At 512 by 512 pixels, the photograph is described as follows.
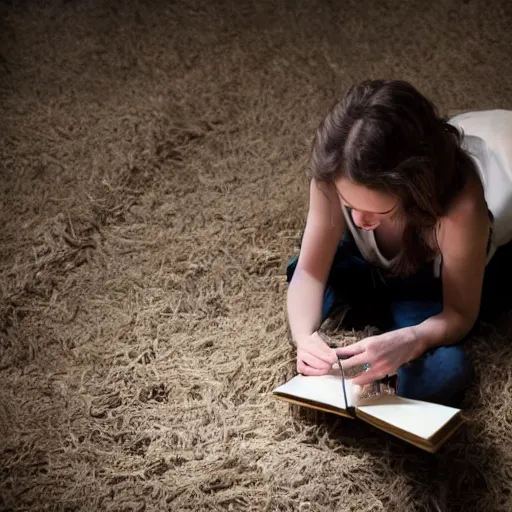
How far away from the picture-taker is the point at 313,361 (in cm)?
116

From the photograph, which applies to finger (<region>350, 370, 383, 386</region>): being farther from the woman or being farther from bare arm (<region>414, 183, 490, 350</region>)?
bare arm (<region>414, 183, 490, 350</region>)

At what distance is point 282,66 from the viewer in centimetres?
182

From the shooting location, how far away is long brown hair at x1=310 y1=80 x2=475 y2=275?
3.12 ft

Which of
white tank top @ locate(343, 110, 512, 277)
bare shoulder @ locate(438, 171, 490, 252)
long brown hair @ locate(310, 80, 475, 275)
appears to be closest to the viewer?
long brown hair @ locate(310, 80, 475, 275)

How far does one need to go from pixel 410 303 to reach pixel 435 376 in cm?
16

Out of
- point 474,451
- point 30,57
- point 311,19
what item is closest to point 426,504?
point 474,451

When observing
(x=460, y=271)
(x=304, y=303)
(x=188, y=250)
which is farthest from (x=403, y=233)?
(x=188, y=250)

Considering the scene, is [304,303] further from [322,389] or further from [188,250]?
[188,250]

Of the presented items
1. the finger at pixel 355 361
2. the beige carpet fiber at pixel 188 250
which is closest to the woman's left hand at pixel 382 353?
the finger at pixel 355 361

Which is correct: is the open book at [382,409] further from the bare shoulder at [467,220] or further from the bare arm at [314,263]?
the bare shoulder at [467,220]

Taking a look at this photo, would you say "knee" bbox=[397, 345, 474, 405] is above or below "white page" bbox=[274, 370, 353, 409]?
below

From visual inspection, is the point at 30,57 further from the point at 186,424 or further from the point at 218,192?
the point at 186,424

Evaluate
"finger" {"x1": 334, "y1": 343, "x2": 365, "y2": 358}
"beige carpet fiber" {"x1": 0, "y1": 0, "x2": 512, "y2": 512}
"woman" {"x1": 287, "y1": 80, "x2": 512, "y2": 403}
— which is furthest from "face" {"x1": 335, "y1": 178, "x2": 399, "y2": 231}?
"beige carpet fiber" {"x1": 0, "y1": 0, "x2": 512, "y2": 512}

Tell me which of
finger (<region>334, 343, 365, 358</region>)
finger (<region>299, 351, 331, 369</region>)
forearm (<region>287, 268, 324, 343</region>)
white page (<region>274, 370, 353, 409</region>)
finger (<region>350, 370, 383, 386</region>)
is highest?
forearm (<region>287, 268, 324, 343</region>)
